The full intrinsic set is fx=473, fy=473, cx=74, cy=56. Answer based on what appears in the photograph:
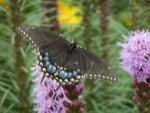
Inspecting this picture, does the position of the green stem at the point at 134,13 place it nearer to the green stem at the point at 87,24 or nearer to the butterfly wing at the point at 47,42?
the green stem at the point at 87,24

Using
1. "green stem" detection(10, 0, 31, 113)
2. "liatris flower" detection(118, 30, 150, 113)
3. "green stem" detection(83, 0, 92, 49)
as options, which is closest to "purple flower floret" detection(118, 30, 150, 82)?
"liatris flower" detection(118, 30, 150, 113)

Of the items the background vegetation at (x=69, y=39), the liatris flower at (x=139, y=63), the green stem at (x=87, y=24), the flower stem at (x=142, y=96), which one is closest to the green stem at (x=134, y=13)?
the background vegetation at (x=69, y=39)

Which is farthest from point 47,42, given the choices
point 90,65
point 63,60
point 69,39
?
point 69,39

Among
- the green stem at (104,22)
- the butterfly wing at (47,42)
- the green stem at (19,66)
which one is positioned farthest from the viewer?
the green stem at (104,22)

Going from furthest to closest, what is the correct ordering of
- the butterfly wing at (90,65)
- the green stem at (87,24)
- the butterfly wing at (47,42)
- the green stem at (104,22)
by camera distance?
1. the green stem at (104,22)
2. the green stem at (87,24)
3. the butterfly wing at (47,42)
4. the butterfly wing at (90,65)

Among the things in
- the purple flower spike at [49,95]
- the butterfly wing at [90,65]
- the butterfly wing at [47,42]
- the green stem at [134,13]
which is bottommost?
the purple flower spike at [49,95]

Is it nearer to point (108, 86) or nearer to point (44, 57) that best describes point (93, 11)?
point (108, 86)

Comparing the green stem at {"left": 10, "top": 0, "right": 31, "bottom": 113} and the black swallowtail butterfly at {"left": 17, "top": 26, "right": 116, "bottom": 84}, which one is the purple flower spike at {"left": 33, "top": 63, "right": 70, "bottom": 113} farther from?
the green stem at {"left": 10, "top": 0, "right": 31, "bottom": 113}
